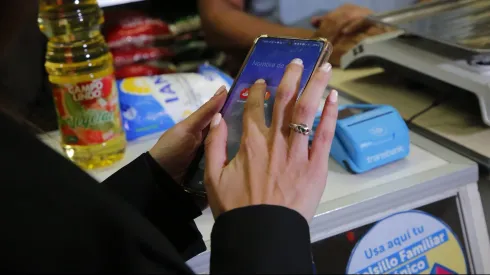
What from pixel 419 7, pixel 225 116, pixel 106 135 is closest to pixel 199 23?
pixel 419 7

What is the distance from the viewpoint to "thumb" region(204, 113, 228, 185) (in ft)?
1.69

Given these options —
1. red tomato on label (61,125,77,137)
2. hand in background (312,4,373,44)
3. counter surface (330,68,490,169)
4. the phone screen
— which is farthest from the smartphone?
hand in background (312,4,373,44)

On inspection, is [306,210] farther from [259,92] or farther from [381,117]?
[381,117]

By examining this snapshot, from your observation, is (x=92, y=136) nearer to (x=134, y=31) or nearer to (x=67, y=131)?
(x=67, y=131)

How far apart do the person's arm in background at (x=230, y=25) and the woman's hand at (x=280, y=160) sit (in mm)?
807

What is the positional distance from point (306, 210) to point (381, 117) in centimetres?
31

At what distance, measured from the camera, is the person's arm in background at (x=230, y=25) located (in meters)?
1.37

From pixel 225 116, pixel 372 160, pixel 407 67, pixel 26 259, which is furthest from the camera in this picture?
pixel 407 67

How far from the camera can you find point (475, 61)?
837mm

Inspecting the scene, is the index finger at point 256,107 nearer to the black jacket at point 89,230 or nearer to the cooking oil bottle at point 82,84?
the black jacket at point 89,230

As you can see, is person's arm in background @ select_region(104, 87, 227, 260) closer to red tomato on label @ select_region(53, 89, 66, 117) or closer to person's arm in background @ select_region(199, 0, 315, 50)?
red tomato on label @ select_region(53, 89, 66, 117)

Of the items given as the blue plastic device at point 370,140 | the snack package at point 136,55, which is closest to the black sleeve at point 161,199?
the blue plastic device at point 370,140

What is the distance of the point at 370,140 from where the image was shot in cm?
74

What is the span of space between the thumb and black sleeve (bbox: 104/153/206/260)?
121mm
